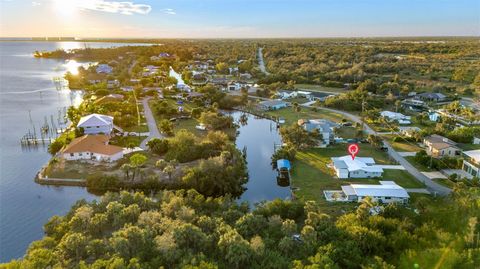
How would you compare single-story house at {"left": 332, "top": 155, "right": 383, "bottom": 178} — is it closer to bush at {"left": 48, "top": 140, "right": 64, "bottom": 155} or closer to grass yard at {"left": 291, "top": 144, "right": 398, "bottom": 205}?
grass yard at {"left": 291, "top": 144, "right": 398, "bottom": 205}

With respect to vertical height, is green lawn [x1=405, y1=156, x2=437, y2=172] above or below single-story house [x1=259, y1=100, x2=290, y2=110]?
below

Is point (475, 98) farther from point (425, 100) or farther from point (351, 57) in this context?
point (351, 57)

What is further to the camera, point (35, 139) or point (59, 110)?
point (59, 110)

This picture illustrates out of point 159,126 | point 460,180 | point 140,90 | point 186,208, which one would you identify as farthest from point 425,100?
point 186,208

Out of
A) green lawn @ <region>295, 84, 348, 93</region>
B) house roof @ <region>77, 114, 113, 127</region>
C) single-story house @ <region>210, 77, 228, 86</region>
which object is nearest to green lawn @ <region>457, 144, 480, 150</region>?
green lawn @ <region>295, 84, 348, 93</region>

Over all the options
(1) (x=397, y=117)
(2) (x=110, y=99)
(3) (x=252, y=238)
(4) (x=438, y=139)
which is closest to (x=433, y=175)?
(4) (x=438, y=139)

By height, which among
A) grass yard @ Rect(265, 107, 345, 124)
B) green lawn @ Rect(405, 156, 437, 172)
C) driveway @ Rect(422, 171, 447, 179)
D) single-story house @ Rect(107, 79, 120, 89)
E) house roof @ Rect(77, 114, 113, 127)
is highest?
single-story house @ Rect(107, 79, 120, 89)
